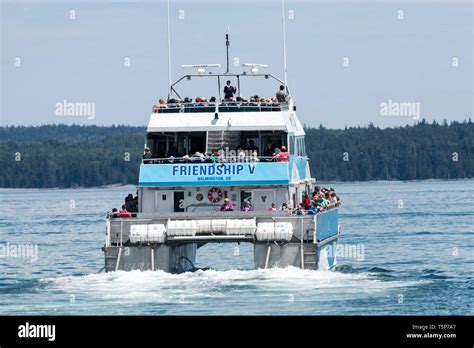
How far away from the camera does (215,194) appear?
3838 cm

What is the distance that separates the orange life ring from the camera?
38344 mm

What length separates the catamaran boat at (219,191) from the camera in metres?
36.2

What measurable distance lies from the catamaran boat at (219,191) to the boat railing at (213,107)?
0.03m

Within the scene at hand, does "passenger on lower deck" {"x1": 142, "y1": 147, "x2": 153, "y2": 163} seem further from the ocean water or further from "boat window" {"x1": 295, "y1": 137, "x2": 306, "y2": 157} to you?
"boat window" {"x1": 295, "y1": 137, "x2": 306, "y2": 157}

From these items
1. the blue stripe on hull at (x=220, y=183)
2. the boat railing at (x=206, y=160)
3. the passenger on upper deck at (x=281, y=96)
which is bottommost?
the blue stripe on hull at (x=220, y=183)

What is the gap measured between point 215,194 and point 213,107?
8.90 feet

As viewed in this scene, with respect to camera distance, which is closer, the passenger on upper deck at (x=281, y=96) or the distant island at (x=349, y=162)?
the passenger on upper deck at (x=281, y=96)

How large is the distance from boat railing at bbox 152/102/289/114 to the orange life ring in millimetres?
2480

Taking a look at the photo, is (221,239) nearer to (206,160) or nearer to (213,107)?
(206,160)

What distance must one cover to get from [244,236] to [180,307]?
4813 mm
